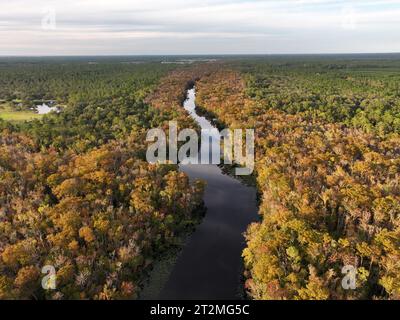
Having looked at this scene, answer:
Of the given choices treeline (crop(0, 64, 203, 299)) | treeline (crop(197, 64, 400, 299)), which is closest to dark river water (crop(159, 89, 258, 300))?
treeline (crop(197, 64, 400, 299))

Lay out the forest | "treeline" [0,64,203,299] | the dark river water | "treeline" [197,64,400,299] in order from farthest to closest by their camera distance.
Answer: the dark river water → "treeline" [0,64,203,299] → the forest → "treeline" [197,64,400,299]

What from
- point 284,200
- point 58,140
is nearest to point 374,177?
point 284,200

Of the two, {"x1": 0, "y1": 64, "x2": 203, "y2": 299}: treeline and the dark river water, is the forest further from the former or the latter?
the dark river water

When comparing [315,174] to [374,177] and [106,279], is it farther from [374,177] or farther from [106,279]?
[106,279]

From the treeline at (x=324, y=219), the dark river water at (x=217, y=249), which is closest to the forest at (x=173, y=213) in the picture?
the treeline at (x=324, y=219)

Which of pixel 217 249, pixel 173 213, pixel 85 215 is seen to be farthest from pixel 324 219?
pixel 85 215

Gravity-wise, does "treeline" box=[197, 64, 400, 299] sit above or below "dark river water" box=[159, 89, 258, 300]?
above

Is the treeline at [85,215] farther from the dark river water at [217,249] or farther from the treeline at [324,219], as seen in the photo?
the treeline at [324,219]
